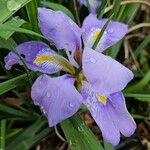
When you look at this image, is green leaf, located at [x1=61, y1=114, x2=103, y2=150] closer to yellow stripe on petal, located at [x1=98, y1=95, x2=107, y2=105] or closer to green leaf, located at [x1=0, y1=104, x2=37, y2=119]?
yellow stripe on petal, located at [x1=98, y1=95, x2=107, y2=105]

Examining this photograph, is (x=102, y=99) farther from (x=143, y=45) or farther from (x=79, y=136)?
(x=143, y=45)

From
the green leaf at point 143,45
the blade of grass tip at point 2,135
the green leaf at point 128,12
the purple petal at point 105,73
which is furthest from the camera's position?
the green leaf at point 143,45

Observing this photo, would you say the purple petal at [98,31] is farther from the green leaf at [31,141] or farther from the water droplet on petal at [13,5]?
the green leaf at [31,141]

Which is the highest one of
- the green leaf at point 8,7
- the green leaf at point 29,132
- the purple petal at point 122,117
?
the green leaf at point 8,7

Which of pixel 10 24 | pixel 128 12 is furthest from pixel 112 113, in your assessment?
pixel 128 12

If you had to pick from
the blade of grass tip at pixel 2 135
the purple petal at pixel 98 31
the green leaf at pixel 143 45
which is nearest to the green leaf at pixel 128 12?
the green leaf at pixel 143 45
